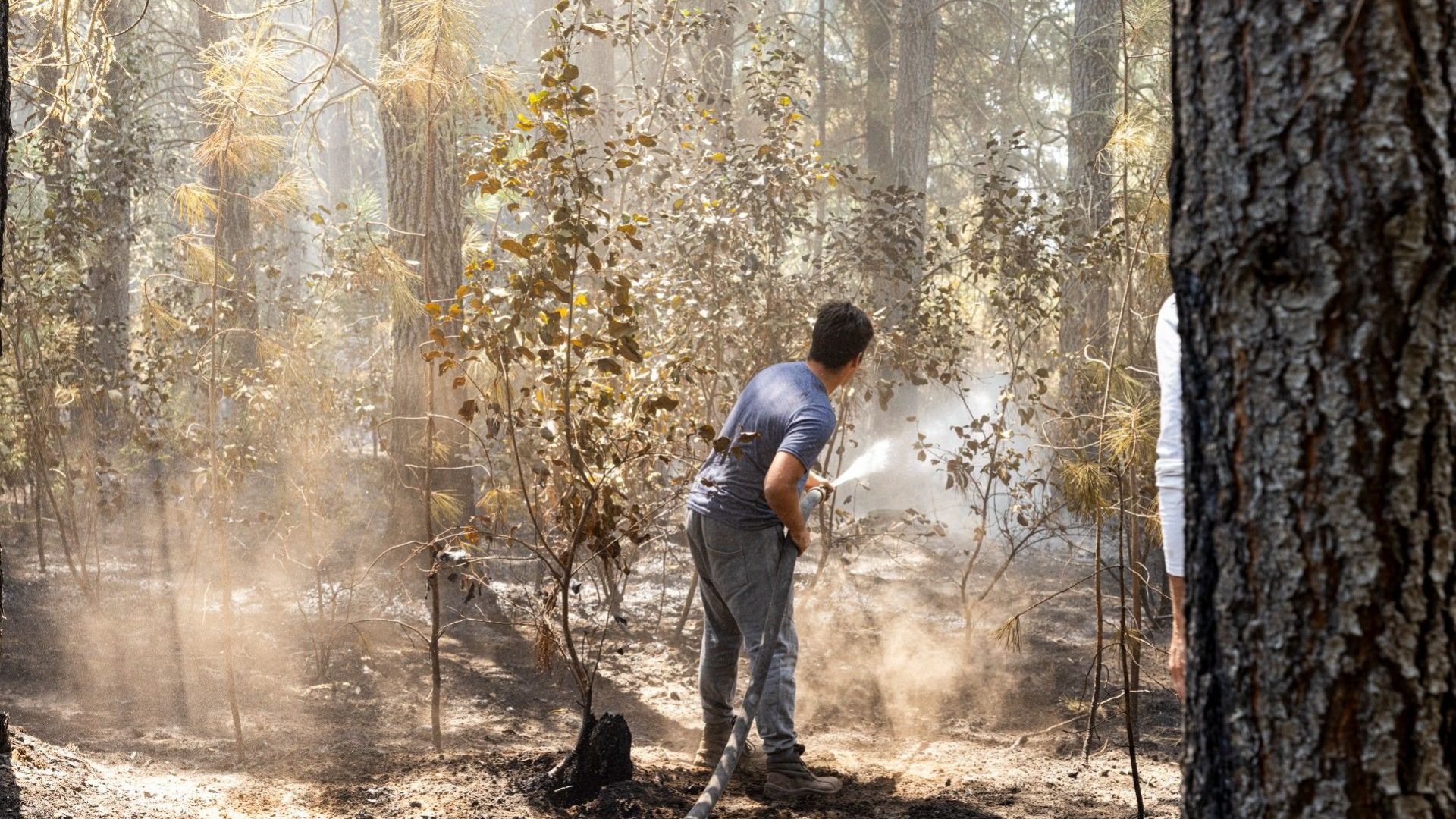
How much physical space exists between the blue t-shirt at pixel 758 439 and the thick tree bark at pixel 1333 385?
6.93 ft

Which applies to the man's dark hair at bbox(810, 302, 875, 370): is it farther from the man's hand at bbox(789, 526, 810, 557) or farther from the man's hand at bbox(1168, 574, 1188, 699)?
the man's hand at bbox(1168, 574, 1188, 699)

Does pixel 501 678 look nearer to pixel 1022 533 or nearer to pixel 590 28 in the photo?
pixel 590 28

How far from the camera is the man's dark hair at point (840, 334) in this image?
3.87 m

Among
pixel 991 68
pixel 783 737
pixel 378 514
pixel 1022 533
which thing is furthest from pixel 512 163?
pixel 991 68

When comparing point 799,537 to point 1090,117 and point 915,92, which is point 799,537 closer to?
point 1090,117

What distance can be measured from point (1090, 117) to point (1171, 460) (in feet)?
23.8

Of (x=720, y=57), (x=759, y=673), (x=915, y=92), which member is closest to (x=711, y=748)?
(x=759, y=673)

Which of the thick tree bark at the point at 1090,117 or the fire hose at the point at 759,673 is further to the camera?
the thick tree bark at the point at 1090,117

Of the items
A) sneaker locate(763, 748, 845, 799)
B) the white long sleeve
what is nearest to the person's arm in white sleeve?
the white long sleeve

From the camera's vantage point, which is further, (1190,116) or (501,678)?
(501,678)

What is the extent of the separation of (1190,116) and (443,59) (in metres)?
3.56

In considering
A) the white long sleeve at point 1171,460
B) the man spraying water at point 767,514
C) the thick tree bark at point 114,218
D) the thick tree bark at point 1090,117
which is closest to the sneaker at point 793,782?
the man spraying water at point 767,514

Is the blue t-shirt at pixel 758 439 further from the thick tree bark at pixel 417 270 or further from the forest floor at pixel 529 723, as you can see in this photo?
the thick tree bark at pixel 417 270

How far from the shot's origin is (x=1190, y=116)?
1.71 metres
